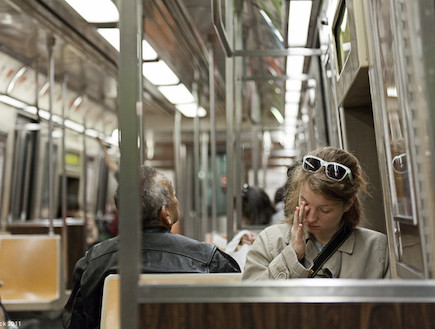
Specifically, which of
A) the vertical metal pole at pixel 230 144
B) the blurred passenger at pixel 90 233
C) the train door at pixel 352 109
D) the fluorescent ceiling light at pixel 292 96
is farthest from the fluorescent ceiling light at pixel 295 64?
the blurred passenger at pixel 90 233

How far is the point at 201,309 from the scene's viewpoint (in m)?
0.95

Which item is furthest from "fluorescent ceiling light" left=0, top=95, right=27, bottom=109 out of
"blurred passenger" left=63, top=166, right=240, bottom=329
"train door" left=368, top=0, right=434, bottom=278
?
"train door" left=368, top=0, right=434, bottom=278

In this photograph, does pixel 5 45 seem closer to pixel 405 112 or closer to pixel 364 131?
pixel 364 131

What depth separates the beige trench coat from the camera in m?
1.32

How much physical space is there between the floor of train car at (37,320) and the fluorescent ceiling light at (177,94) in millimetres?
2783

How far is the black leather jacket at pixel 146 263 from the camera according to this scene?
1764mm

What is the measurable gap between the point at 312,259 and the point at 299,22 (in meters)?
1.83

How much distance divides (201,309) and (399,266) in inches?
22.7

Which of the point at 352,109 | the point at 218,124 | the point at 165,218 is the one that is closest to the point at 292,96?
the point at 352,109

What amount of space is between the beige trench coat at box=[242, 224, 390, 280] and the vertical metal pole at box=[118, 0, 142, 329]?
51 cm

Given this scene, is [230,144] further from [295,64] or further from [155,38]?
[155,38]

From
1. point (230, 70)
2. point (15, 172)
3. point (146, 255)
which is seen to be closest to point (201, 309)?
point (146, 255)

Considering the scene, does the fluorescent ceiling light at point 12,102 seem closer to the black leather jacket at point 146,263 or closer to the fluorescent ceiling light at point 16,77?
the fluorescent ceiling light at point 16,77

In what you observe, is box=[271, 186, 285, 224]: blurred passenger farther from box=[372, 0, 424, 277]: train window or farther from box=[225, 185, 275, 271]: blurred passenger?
box=[372, 0, 424, 277]: train window
